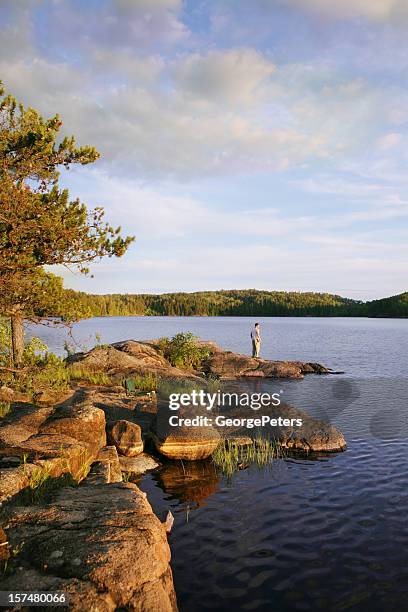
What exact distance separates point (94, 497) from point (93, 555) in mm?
2308

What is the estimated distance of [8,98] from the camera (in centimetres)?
1470

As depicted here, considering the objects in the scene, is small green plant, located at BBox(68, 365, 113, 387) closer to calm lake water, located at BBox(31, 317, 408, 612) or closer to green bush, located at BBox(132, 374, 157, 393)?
green bush, located at BBox(132, 374, 157, 393)

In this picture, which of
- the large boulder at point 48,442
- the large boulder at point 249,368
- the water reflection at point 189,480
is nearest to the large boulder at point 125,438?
the water reflection at point 189,480

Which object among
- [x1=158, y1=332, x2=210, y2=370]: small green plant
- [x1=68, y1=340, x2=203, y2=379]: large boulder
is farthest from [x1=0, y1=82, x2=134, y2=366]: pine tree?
[x1=158, y1=332, x2=210, y2=370]: small green plant

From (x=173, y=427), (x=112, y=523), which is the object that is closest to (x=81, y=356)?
(x=173, y=427)

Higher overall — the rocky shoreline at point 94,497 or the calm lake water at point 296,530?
the rocky shoreline at point 94,497

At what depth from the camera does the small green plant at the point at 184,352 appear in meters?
35.7

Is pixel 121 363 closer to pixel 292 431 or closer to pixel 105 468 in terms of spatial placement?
pixel 292 431

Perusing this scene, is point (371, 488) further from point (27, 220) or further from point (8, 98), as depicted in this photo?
point (8, 98)

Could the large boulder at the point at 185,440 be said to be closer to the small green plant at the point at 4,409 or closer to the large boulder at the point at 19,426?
the large boulder at the point at 19,426

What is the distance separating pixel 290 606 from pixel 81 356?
24517 millimetres

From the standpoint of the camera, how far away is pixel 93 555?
6.08 m

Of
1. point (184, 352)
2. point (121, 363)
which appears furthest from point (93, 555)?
point (184, 352)

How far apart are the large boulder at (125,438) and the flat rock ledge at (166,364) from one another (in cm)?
1251
